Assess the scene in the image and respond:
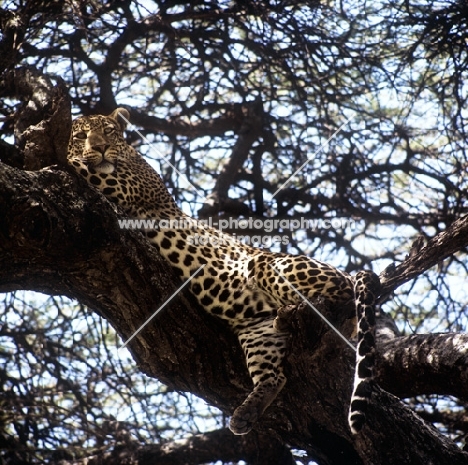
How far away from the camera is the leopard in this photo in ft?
12.9

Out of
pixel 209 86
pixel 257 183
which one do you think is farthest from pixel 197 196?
pixel 209 86

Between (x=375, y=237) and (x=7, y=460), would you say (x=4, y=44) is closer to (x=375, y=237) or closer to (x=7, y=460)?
(x=7, y=460)

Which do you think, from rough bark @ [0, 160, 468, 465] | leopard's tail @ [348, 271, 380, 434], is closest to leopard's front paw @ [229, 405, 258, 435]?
rough bark @ [0, 160, 468, 465]

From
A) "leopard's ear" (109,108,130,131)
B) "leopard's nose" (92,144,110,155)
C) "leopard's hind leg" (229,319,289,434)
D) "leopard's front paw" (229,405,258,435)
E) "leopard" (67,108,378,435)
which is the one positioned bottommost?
"leopard's front paw" (229,405,258,435)

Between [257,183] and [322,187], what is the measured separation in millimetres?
625

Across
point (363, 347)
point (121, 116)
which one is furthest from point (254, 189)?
point (363, 347)

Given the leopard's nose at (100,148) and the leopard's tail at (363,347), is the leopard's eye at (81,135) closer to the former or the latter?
the leopard's nose at (100,148)

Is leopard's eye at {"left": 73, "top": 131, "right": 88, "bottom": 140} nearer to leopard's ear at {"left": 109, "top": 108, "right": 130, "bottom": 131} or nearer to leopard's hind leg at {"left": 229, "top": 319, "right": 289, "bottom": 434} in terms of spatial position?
leopard's ear at {"left": 109, "top": 108, "right": 130, "bottom": 131}

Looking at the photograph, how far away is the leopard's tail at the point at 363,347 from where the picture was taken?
138 inches

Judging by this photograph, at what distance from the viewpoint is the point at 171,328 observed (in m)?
4.14

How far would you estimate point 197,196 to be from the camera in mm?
7289

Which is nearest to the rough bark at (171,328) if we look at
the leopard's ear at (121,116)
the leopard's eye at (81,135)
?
the leopard's eye at (81,135)

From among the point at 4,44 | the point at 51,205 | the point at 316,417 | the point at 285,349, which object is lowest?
the point at 51,205

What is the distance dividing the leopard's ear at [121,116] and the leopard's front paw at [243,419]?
9.58 feet
